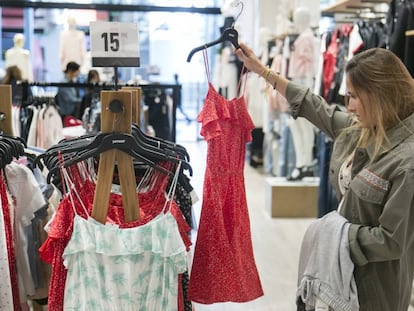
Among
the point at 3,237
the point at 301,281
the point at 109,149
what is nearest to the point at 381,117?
the point at 301,281

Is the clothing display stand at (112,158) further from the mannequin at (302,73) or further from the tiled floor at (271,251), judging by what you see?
the mannequin at (302,73)

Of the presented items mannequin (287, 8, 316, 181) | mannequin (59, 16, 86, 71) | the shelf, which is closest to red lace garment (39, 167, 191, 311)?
the shelf

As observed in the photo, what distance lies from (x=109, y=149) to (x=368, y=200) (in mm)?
837

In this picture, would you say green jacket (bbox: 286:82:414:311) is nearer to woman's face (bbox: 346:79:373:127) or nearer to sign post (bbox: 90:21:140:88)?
woman's face (bbox: 346:79:373:127)

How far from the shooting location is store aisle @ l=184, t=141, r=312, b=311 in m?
2.95

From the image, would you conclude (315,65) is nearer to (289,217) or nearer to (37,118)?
(289,217)

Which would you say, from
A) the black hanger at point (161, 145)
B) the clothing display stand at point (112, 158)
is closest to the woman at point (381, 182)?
the black hanger at point (161, 145)

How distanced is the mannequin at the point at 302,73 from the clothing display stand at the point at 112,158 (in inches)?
149

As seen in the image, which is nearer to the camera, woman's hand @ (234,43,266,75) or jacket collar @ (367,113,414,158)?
jacket collar @ (367,113,414,158)

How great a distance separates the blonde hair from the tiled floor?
2.32 ft

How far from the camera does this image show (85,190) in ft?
5.21

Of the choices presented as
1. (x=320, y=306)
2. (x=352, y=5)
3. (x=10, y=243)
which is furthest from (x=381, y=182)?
(x=352, y=5)

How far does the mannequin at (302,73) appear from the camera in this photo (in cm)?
513

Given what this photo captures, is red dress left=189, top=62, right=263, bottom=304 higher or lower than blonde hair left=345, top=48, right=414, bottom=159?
lower
